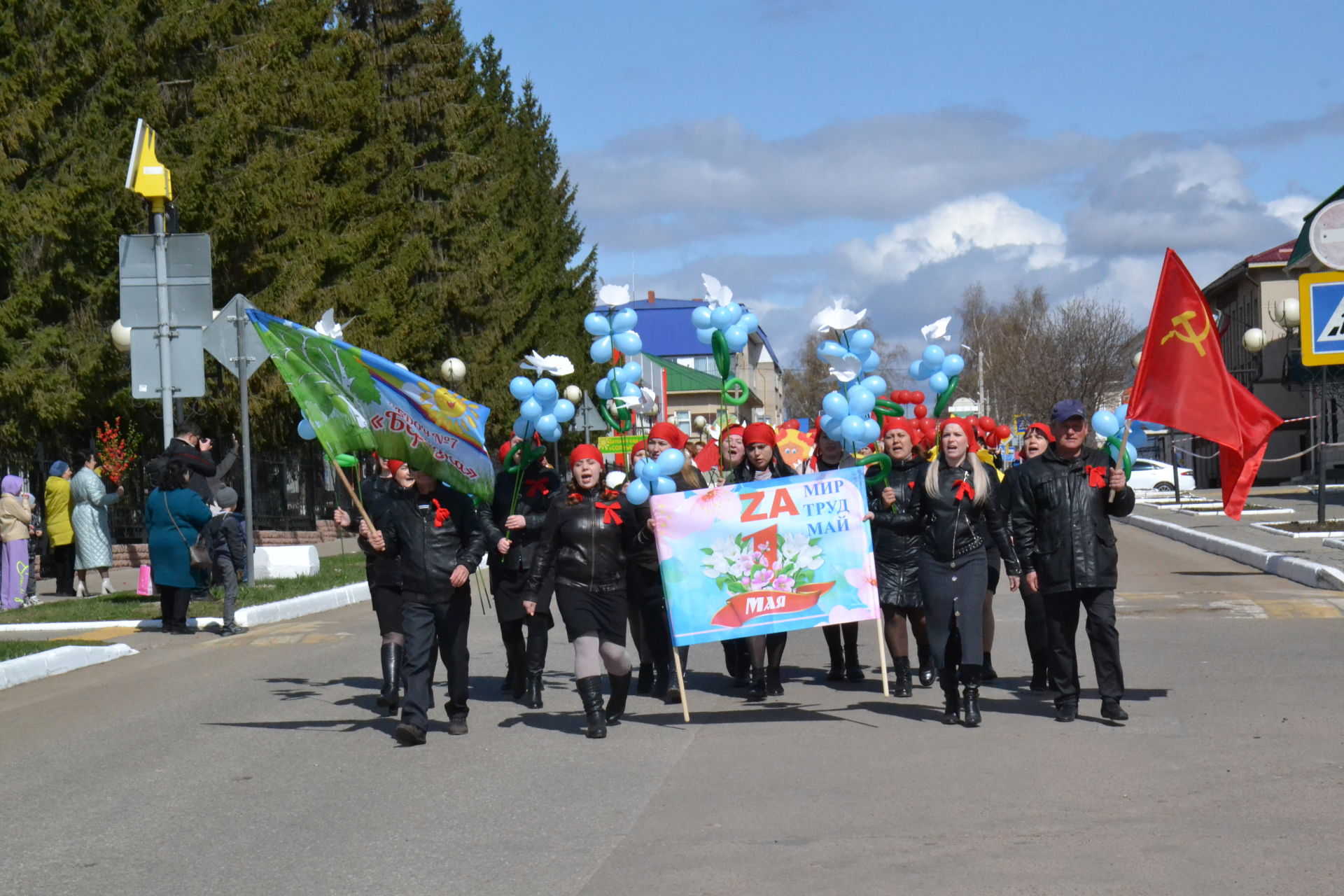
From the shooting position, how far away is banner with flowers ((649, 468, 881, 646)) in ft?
33.3

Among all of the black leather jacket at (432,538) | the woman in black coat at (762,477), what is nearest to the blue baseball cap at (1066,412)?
the woman in black coat at (762,477)

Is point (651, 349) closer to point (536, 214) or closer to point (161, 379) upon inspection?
point (536, 214)

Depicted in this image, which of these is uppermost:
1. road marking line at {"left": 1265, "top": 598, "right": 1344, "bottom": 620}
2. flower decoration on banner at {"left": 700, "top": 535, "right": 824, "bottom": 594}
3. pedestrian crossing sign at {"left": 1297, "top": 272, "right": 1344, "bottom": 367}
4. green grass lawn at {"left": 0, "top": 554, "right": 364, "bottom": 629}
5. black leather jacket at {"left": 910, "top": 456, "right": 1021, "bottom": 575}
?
pedestrian crossing sign at {"left": 1297, "top": 272, "right": 1344, "bottom": 367}

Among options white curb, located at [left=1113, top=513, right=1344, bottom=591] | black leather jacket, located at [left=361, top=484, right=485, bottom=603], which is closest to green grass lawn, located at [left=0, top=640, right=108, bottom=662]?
black leather jacket, located at [left=361, top=484, right=485, bottom=603]

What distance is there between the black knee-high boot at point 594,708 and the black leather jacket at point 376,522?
4.32ft

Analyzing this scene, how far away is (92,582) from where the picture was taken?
2173cm

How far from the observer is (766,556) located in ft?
Result: 33.6

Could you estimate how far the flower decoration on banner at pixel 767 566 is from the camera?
10203 mm

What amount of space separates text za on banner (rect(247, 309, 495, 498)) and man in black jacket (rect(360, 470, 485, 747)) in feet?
0.68

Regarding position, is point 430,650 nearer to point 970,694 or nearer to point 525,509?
point 525,509

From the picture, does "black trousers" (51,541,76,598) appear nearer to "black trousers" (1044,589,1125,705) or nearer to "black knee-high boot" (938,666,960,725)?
"black knee-high boot" (938,666,960,725)

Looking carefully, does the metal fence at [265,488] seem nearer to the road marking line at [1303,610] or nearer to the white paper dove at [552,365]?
the white paper dove at [552,365]

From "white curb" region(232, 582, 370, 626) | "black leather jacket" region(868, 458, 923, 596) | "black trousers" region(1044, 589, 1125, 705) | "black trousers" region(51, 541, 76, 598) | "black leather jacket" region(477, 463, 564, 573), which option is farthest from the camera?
"black trousers" region(51, 541, 76, 598)

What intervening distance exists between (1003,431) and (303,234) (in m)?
19.4
